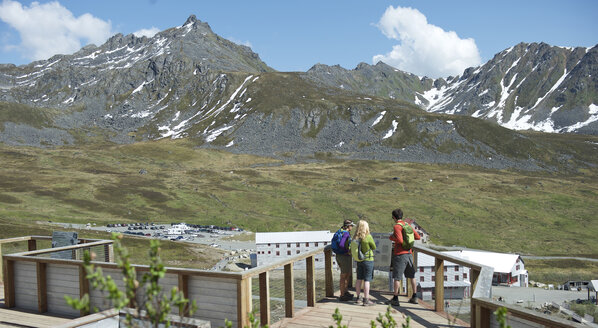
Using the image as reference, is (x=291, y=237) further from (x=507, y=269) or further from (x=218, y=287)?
(x=218, y=287)

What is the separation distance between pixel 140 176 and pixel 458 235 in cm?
8389

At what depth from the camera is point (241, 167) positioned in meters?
144

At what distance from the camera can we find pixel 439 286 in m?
10.5

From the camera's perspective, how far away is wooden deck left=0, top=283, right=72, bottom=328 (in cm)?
944

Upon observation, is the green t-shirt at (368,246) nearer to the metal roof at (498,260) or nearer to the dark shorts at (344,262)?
the dark shorts at (344,262)

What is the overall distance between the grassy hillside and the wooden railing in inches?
1845

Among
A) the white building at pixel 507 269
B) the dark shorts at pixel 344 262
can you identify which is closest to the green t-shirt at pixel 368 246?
the dark shorts at pixel 344 262

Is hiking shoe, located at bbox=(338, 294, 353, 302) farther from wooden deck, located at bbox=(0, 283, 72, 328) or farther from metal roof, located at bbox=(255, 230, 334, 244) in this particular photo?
metal roof, located at bbox=(255, 230, 334, 244)

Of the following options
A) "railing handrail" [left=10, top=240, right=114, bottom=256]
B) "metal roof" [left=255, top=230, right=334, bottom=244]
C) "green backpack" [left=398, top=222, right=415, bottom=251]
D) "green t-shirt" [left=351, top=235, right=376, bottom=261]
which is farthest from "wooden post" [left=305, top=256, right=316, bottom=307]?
"metal roof" [left=255, top=230, right=334, bottom=244]

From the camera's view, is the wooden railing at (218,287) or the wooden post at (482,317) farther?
the wooden railing at (218,287)

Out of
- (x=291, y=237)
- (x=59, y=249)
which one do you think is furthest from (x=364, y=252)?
(x=291, y=237)

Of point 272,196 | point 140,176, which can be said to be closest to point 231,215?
point 272,196

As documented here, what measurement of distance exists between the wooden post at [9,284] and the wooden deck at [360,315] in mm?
6551

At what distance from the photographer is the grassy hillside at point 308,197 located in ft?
270
